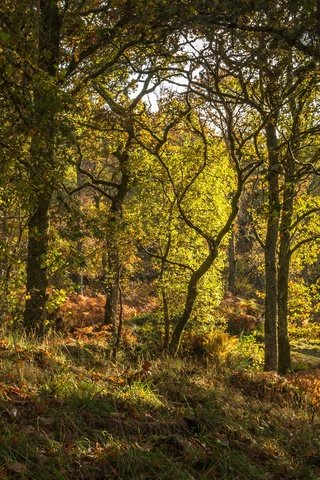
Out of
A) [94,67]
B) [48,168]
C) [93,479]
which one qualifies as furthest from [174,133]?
[93,479]

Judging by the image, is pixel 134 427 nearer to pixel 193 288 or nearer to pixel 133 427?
pixel 133 427

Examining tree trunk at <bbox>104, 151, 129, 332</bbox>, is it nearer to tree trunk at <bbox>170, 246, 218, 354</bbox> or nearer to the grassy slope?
tree trunk at <bbox>170, 246, 218, 354</bbox>

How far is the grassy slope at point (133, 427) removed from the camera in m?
3.43

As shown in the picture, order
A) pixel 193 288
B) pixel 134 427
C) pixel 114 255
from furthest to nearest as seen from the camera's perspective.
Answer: pixel 114 255 < pixel 193 288 < pixel 134 427

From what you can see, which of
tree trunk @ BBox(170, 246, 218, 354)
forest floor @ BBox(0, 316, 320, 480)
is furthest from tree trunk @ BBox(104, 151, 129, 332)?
forest floor @ BBox(0, 316, 320, 480)

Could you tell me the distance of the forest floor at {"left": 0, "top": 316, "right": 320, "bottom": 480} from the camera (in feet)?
11.3

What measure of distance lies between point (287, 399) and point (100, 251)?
17.7 feet

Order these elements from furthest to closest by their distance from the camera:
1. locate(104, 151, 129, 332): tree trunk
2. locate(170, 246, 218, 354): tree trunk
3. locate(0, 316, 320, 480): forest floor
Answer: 1. locate(104, 151, 129, 332): tree trunk
2. locate(170, 246, 218, 354): tree trunk
3. locate(0, 316, 320, 480): forest floor

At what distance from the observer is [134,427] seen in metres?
4.20

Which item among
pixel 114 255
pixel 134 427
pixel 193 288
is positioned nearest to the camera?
pixel 134 427

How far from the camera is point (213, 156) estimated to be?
1427 centimetres

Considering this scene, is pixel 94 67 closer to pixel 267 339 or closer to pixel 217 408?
pixel 217 408

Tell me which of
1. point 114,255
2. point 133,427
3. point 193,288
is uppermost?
point 114,255

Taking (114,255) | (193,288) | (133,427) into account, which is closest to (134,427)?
(133,427)
